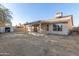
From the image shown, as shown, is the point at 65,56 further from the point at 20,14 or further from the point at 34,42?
the point at 20,14

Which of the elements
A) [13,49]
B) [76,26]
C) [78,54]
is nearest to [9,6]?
[13,49]

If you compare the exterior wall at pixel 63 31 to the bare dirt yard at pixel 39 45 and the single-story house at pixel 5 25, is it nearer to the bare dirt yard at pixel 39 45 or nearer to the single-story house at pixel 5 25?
the bare dirt yard at pixel 39 45

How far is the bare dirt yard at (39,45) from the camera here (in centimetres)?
338

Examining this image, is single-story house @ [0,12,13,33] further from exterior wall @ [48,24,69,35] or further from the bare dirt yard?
exterior wall @ [48,24,69,35]

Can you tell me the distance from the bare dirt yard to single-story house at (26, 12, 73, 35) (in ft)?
0.37

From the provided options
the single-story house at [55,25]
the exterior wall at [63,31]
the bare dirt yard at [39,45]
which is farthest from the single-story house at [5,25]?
the exterior wall at [63,31]

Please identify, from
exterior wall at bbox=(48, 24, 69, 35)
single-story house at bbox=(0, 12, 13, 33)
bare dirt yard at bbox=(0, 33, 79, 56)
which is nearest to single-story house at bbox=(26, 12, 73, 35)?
exterior wall at bbox=(48, 24, 69, 35)

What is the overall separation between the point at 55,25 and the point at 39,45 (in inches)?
18.5

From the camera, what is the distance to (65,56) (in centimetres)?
337

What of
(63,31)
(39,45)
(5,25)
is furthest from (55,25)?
(5,25)

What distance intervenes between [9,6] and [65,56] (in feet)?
4.30

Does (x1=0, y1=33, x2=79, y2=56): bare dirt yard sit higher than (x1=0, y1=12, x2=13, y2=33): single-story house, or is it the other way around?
(x1=0, y1=12, x2=13, y2=33): single-story house

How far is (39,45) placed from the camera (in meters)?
3.43

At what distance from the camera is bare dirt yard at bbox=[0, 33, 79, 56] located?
3.38m
